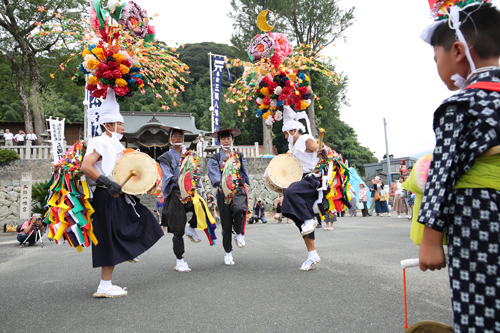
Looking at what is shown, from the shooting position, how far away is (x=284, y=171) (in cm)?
514

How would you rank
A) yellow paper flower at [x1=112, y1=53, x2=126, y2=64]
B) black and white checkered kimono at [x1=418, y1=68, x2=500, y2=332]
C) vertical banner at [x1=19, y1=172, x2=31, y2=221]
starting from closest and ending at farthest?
black and white checkered kimono at [x1=418, y1=68, x2=500, y2=332]
yellow paper flower at [x1=112, y1=53, x2=126, y2=64]
vertical banner at [x1=19, y1=172, x2=31, y2=221]

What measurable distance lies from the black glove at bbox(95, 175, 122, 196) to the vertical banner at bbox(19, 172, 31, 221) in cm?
1062

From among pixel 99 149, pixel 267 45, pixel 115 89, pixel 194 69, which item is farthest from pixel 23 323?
pixel 194 69

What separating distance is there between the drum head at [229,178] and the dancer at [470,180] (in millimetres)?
3993

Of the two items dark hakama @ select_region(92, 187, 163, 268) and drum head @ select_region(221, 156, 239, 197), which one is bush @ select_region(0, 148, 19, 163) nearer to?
drum head @ select_region(221, 156, 239, 197)

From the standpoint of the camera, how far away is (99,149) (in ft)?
12.6

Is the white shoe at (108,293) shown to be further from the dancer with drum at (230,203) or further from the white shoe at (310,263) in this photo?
the white shoe at (310,263)

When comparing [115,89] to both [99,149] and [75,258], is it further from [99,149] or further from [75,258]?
[75,258]

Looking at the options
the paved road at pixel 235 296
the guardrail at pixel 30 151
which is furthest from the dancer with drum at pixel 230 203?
the guardrail at pixel 30 151

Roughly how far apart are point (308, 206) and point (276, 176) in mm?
717

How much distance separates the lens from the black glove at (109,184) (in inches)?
146

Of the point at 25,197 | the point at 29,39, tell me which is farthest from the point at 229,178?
the point at 29,39

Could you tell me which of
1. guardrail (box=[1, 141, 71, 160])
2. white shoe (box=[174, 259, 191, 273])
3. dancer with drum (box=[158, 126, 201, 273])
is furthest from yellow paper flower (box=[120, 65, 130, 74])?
guardrail (box=[1, 141, 71, 160])

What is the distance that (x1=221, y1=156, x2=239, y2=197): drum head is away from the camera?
17.8 ft
